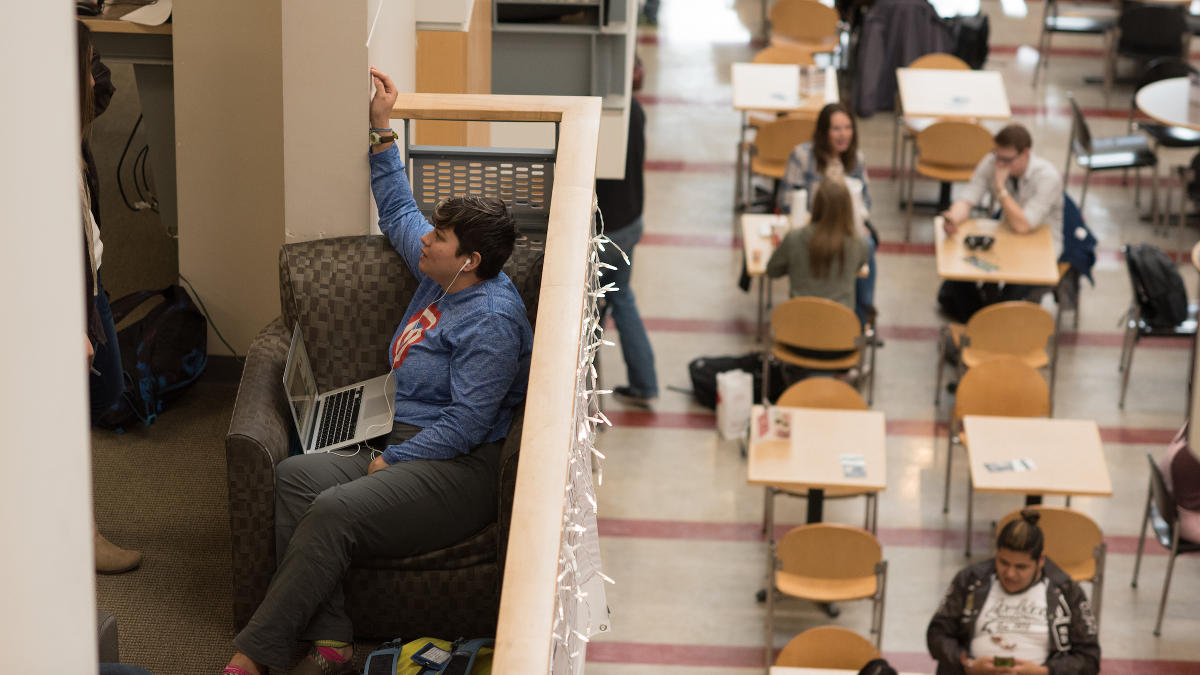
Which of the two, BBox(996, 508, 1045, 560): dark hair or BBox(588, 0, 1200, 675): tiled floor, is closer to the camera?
BBox(996, 508, 1045, 560): dark hair

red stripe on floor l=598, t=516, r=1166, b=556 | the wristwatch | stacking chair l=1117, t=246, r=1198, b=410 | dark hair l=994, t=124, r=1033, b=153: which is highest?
the wristwatch

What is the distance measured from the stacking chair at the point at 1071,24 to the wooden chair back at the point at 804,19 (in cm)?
216

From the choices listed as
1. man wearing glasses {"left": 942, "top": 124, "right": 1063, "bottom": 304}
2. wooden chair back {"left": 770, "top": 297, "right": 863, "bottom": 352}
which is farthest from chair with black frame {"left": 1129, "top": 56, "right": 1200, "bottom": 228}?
wooden chair back {"left": 770, "top": 297, "right": 863, "bottom": 352}

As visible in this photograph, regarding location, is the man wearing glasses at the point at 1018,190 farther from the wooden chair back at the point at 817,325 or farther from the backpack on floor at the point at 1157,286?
the wooden chair back at the point at 817,325

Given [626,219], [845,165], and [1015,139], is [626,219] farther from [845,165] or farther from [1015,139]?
[1015,139]

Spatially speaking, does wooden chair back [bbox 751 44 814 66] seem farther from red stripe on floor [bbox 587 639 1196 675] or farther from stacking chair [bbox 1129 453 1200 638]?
red stripe on floor [bbox 587 639 1196 675]

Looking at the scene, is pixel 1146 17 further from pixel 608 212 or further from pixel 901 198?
pixel 608 212

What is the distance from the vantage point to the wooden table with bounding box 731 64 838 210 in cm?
960

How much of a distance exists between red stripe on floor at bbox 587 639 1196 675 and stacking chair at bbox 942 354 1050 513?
48.5 inches

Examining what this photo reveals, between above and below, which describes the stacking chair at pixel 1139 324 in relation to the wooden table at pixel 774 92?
below

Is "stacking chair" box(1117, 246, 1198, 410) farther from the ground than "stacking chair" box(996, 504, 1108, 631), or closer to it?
farther from the ground

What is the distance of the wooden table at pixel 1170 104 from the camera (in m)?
9.56

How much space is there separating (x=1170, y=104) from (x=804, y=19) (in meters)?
3.01

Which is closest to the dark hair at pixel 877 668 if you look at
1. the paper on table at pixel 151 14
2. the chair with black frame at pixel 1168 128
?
the paper on table at pixel 151 14
